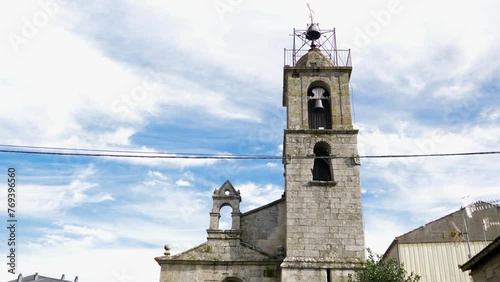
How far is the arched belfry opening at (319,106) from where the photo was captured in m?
19.6

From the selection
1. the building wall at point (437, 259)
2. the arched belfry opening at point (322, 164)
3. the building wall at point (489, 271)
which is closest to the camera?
the building wall at point (489, 271)

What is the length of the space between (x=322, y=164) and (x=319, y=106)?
2733 millimetres

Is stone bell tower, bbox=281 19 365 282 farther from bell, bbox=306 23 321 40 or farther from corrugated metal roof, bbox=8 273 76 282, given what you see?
corrugated metal roof, bbox=8 273 76 282

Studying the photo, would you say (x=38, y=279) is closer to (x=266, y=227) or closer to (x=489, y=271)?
(x=266, y=227)

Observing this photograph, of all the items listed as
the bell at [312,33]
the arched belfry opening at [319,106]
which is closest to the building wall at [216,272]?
the arched belfry opening at [319,106]

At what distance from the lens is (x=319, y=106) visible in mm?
19406

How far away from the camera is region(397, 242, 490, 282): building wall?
60.2 feet

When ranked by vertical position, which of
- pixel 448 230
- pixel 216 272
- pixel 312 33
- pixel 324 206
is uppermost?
pixel 312 33

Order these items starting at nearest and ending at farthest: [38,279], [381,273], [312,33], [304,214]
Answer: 1. [381,273]
2. [304,214]
3. [312,33]
4. [38,279]

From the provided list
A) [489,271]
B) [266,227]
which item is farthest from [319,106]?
[489,271]

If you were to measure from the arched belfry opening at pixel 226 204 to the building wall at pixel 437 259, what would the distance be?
7654mm

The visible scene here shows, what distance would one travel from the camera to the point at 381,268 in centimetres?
1430

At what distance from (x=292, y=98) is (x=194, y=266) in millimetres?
8717

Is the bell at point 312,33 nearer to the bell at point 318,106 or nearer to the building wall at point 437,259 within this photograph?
the bell at point 318,106
